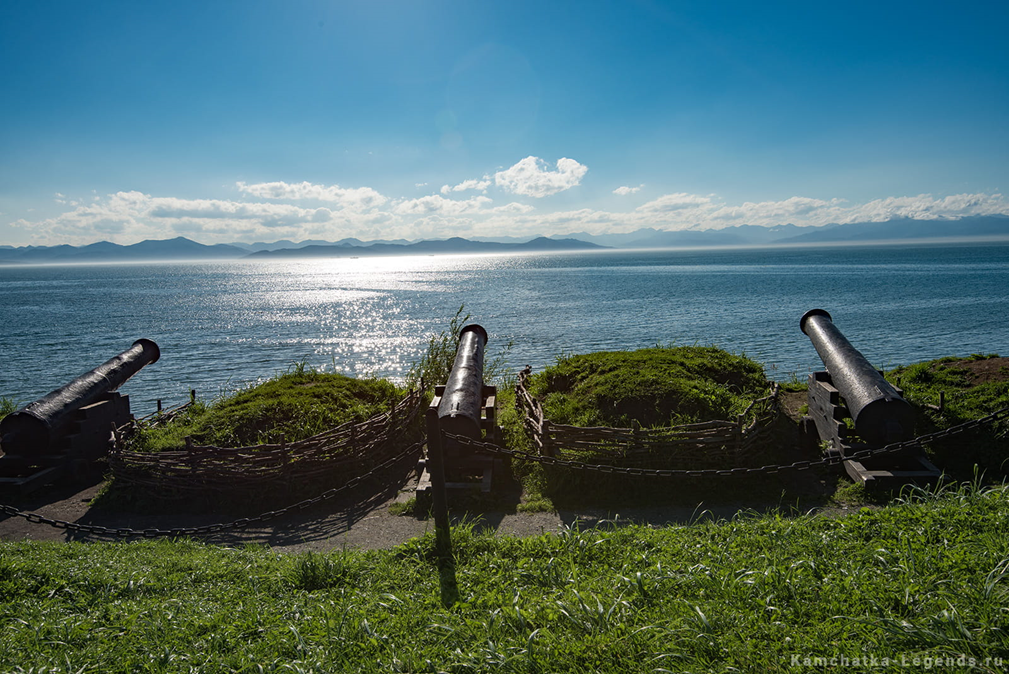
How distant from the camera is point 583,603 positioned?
425cm

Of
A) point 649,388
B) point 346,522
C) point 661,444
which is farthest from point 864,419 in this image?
point 346,522

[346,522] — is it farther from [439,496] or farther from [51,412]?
[51,412]

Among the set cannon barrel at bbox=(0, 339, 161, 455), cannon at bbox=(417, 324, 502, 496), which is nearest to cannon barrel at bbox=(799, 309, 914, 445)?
cannon at bbox=(417, 324, 502, 496)

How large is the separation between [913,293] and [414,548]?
66.2 metres

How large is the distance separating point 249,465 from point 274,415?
75.0 inches

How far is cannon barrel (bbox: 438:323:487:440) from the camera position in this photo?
891 cm

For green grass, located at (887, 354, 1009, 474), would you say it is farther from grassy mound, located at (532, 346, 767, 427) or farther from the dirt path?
the dirt path

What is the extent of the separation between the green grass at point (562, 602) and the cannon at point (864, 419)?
2.11 meters

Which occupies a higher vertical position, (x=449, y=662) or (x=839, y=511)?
(x=449, y=662)

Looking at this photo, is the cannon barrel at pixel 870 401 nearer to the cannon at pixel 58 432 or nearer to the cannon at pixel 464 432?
the cannon at pixel 464 432

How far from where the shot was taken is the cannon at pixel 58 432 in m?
9.88

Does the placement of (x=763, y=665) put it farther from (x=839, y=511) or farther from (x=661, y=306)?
(x=661, y=306)

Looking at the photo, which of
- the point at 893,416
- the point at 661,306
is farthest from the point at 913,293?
the point at 893,416

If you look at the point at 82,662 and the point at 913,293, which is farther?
the point at 913,293
